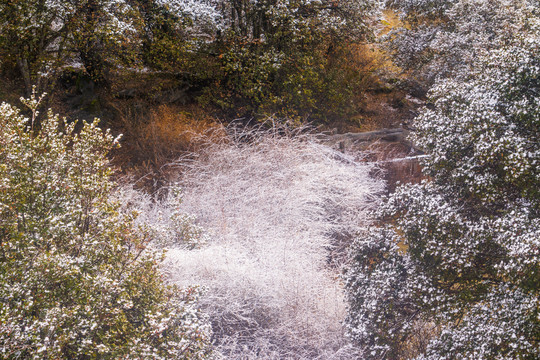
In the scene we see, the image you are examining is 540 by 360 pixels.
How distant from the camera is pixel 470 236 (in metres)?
4.13

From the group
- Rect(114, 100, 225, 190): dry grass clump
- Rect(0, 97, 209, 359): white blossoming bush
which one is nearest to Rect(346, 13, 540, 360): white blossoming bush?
Rect(0, 97, 209, 359): white blossoming bush

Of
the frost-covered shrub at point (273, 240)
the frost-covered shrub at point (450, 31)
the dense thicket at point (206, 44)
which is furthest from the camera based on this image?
the frost-covered shrub at point (450, 31)

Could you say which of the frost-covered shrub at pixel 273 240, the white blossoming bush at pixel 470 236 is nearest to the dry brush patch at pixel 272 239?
the frost-covered shrub at pixel 273 240

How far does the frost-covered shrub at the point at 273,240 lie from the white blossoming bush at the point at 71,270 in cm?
172

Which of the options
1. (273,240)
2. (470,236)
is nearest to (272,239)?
(273,240)

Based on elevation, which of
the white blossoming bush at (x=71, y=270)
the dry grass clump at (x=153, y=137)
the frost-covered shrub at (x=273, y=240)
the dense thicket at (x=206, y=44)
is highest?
the dense thicket at (x=206, y=44)

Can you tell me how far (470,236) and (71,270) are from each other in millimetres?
3548

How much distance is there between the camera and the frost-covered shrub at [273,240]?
5449 millimetres

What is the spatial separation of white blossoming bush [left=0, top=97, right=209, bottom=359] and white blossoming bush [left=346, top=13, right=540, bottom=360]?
7.36 feet

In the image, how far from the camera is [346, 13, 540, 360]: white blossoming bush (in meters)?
3.70

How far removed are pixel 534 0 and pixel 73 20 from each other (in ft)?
33.9

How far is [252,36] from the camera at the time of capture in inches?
439

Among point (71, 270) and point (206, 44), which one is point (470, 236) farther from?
point (206, 44)

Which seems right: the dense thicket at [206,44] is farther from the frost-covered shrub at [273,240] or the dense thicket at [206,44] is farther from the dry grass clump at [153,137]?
the frost-covered shrub at [273,240]
